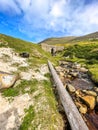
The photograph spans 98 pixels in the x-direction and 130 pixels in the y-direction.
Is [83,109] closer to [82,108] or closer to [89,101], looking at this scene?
[82,108]

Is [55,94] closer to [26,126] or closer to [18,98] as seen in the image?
[18,98]

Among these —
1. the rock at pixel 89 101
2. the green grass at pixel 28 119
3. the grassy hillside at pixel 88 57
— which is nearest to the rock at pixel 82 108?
the rock at pixel 89 101

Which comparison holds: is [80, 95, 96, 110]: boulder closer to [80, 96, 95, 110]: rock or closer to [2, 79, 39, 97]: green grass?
[80, 96, 95, 110]: rock

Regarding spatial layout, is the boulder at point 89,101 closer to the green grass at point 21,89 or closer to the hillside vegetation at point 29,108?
the hillside vegetation at point 29,108

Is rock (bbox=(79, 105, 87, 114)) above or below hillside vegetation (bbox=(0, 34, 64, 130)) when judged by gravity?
below

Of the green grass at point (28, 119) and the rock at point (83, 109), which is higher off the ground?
the green grass at point (28, 119)

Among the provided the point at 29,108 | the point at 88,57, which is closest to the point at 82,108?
the point at 29,108

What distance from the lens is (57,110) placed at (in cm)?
1268


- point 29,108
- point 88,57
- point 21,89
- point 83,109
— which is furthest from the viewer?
point 88,57

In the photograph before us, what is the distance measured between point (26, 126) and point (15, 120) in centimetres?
120

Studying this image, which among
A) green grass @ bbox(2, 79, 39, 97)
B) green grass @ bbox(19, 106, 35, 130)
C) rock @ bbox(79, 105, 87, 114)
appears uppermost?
green grass @ bbox(2, 79, 39, 97)

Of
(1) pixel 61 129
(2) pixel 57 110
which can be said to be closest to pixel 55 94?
(2) pixel 57 110

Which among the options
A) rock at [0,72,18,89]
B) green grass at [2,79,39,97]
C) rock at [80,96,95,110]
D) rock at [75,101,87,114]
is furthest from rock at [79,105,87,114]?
rock at [0,72,18,89]

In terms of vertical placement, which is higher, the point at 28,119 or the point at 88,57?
the point at 88,57
